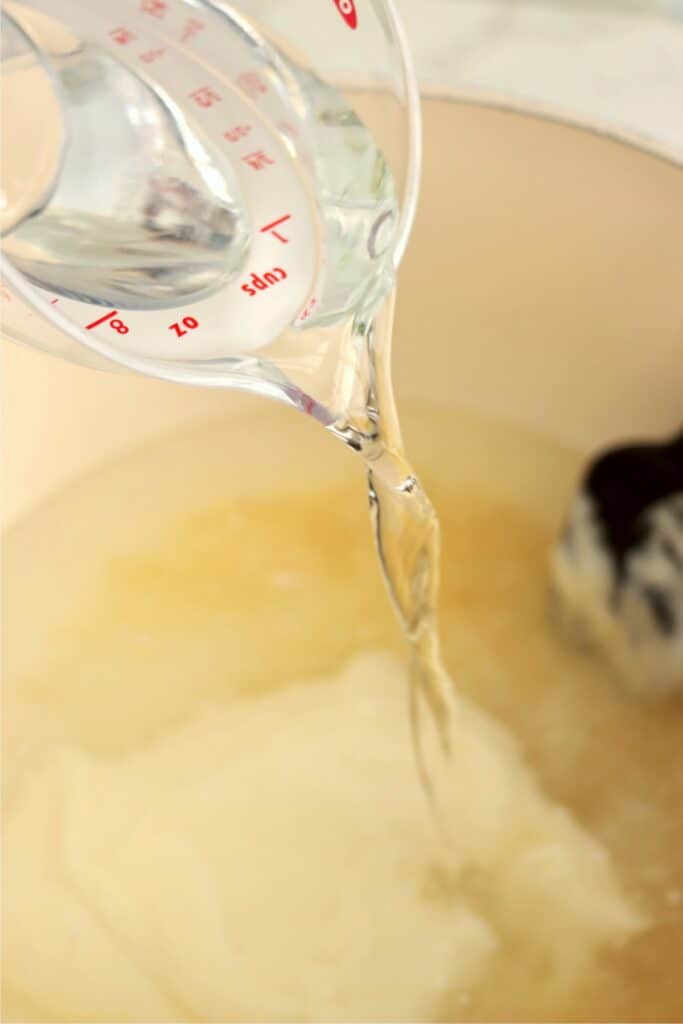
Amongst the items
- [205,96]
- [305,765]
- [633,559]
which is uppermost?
[205,96]

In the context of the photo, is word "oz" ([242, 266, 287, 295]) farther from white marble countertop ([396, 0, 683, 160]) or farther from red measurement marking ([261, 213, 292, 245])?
white marble countertop ([396, 0, 683, 160])

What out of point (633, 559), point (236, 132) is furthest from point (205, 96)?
point (633, 559)

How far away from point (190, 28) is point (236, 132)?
0.04 m

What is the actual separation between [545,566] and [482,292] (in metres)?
0.18

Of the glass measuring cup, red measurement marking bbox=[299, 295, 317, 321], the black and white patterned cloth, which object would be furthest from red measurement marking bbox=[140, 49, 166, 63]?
the black and white patterned cloth

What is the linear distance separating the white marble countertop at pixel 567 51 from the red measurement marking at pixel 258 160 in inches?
14.8

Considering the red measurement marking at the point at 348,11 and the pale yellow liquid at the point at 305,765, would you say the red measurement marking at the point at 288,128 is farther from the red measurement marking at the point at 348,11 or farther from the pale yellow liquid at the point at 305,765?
the pale yellow liquid at the point at 305,765

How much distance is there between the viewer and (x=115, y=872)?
0.73 m

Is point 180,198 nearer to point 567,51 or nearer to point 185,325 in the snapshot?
point 185,325

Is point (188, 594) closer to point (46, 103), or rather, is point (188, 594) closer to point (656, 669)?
point (656, 669)

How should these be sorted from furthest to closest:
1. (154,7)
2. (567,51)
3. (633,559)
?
(567,51)
(633,559)
(154,7)

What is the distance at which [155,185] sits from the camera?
478 millimetres

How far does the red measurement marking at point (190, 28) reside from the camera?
0.46m

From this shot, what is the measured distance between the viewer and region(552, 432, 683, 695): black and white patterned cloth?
2.36 feet
